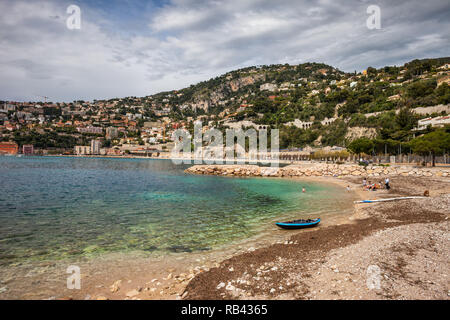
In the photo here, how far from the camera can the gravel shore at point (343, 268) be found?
4941mm

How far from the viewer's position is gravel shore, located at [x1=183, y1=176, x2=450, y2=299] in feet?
16.2

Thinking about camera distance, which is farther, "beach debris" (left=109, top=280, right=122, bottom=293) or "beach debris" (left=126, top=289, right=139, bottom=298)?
"beach debris" (left=109, top=280, right=122, bottom=293)

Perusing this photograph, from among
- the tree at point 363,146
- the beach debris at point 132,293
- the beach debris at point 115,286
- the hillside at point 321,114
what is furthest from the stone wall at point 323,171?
the beach debris at point 115,286

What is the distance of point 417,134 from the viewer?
50594 millimetres

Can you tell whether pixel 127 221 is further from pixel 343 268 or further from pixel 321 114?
pixel 321 114

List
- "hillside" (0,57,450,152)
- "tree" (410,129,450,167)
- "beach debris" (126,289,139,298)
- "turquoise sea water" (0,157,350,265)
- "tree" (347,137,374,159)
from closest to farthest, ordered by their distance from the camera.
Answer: "beach debris" (126,289,139,298), "turquoise sea water" (0,157,350,265), "tree" (410,129,450,167), "tree" (347,137,374,159), "hillside" (0,57,450,152)

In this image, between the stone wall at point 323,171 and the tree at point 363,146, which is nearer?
the stone wall at point 323,171

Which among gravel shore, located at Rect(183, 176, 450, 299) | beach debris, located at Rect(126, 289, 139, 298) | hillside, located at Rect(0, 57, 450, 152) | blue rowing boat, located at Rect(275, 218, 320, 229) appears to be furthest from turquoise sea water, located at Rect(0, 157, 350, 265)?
hillside, located at Rect(0, 57, 450, 152)

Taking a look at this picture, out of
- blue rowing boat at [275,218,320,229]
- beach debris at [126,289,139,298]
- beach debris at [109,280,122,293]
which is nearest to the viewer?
beach debris at [126,289,139,298]

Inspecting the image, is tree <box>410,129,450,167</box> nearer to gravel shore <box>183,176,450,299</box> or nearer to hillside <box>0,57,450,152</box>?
hillside <box>0,57,450,152</box>

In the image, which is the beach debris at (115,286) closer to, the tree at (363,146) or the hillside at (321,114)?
the tree at (363,146)

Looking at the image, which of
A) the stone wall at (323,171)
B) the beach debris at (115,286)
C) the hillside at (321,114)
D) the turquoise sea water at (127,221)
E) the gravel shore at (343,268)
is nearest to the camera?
the gravel shore at (343,268)

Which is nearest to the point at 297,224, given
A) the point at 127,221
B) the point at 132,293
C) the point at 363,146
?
the point at 132,293
